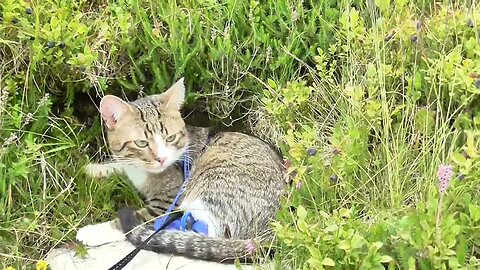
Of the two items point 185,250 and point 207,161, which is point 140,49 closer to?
point 207,161

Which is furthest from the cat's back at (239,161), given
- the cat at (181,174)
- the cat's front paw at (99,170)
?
the cat's front paw at (99,170)

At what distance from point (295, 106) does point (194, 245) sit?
2.57 feet

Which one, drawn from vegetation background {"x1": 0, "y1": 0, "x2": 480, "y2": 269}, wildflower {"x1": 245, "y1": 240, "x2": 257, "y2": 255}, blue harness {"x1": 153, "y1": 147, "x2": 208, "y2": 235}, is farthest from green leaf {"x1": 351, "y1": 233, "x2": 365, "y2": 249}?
blue harness {"x1": 153, "y1": 147, "x2": 208, "y2": 235}

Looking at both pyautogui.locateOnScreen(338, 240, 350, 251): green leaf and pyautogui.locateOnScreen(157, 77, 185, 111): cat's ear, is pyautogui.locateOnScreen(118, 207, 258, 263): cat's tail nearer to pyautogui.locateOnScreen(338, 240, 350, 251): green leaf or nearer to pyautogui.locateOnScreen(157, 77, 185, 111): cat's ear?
pyautogui.locateOnScreen(338, 240, 350, 251): green leaf

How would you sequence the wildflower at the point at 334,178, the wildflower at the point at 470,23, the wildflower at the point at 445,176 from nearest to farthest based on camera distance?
the wildflower at the point at 445,176, the wildflower at the point at 334,178, the wildflower at the point at 470,23

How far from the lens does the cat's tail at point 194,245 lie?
2639 mm

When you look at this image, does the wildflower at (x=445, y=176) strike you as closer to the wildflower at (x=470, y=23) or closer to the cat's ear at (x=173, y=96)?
the wildflower at (x=470, y=23)

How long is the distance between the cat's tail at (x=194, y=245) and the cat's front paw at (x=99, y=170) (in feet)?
1.66

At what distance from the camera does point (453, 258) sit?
80.4 inches

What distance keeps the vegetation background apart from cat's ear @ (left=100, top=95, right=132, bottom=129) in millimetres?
155

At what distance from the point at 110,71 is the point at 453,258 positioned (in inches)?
73.6

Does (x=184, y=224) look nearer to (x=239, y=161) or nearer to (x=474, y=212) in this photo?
(x=239, y=161)

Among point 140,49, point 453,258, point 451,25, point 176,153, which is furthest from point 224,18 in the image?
point 453,258

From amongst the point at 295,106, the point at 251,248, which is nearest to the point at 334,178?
the point at 251,248
